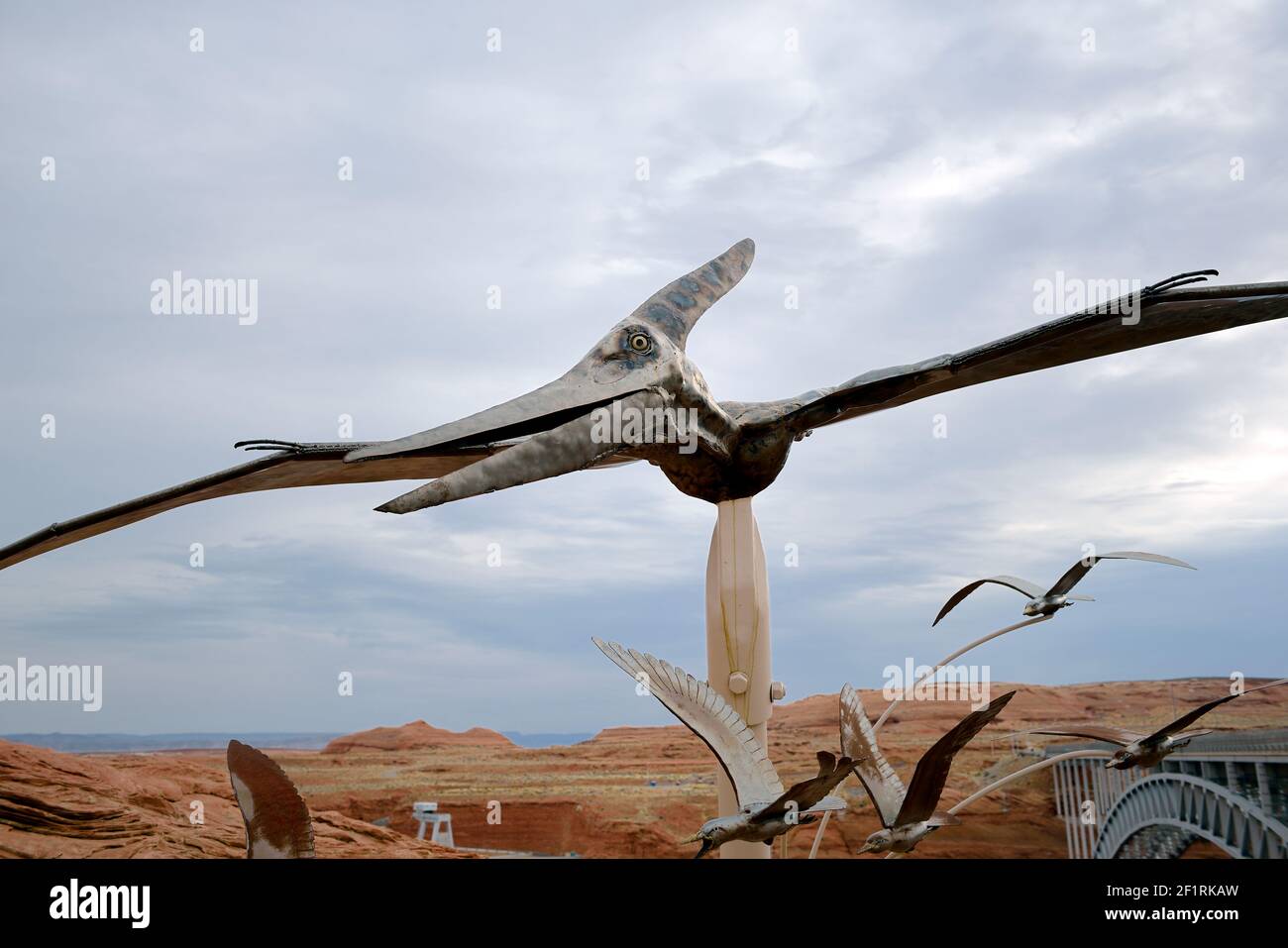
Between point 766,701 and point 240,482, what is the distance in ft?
9.21

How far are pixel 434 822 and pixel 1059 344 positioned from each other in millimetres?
11128

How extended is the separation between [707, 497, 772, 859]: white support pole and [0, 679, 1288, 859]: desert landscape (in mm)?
3693

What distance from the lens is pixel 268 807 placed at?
3.75 metres

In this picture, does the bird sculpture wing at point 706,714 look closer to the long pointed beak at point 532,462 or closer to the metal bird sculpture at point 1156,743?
the long pointed beak at point 532,462

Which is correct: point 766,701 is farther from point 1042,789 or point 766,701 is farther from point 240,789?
point 1042,789

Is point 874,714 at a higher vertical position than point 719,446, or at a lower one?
lower

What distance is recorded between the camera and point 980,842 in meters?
15.5

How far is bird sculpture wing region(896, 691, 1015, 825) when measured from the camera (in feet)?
10.8
